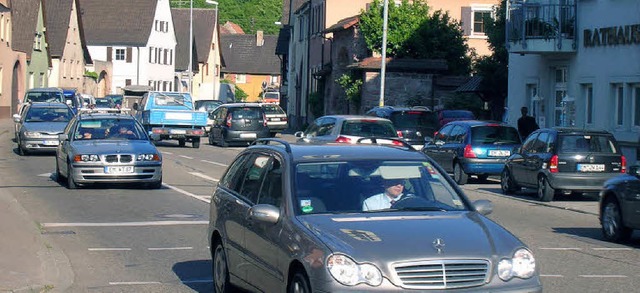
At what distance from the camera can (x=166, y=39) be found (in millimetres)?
97500

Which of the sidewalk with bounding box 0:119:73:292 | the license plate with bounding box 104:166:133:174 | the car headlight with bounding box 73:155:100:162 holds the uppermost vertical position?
the car headlight with bounding box 73:155:100:162

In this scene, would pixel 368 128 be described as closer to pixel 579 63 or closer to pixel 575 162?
pixel 575 162

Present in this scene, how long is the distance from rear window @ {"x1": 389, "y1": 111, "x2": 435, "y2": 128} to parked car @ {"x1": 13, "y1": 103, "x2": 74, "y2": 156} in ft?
33.3

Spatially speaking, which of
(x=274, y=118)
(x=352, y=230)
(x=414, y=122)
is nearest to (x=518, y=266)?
(x=352, y=230)

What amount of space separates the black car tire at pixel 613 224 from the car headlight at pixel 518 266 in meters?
7.47

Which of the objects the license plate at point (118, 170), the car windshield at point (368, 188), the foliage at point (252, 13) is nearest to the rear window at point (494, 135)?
the license plate at point (118, 170)

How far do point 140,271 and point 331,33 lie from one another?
44.2 meters

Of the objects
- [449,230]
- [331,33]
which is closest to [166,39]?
[331,33]

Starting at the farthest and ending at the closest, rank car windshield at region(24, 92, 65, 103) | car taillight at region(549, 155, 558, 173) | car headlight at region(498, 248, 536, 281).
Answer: car windshield at region(24, 92, 65, 103), car taillight at region(549, 155, 558, 173), car headlight at region(498, 248, 536, 281)

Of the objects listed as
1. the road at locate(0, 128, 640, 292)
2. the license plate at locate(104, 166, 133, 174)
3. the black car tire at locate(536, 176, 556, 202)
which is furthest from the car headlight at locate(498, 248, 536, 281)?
the license plate at locate(104, 166, 133, 174)

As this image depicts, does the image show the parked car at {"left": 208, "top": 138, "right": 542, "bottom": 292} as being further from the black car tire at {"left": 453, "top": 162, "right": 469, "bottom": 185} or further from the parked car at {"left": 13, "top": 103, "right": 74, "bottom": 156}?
the parked car at {"left": 13, "top": 103, "right": 74, "bottom": 156}

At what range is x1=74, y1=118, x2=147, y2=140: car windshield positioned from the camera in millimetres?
22438

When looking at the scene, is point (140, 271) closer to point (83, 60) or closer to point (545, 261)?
point (545, 261)

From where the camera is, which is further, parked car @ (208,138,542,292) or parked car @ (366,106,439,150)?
parked car @ (366,106,439,150)
